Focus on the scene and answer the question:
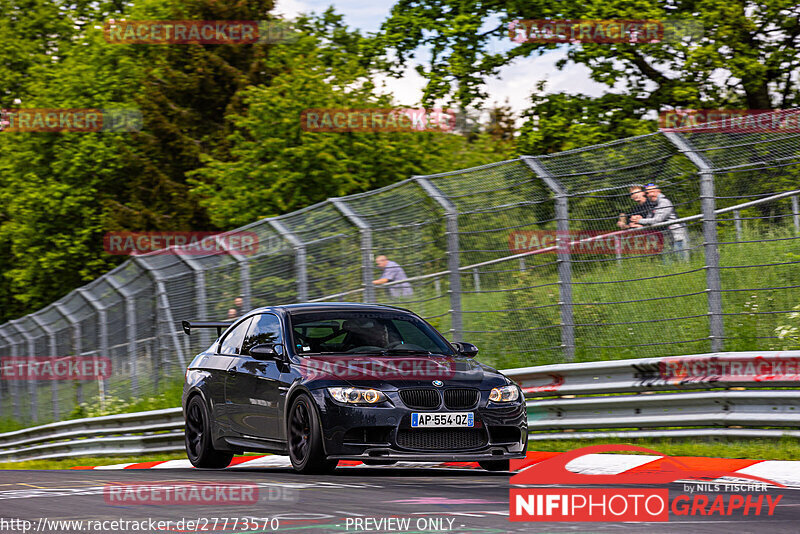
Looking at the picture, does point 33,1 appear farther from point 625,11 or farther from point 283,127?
point 625,11

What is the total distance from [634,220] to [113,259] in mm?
40552

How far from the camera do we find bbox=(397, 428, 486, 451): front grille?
938 cm

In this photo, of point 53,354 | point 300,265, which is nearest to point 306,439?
point 300,265

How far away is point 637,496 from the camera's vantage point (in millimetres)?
7355

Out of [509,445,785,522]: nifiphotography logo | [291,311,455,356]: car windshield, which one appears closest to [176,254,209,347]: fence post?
[291,311,455,356]: car windshield

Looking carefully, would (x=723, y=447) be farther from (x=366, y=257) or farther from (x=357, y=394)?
(x=366, y=257)

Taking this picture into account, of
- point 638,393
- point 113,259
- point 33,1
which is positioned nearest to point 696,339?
point 638,393

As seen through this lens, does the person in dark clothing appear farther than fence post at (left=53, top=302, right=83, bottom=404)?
No

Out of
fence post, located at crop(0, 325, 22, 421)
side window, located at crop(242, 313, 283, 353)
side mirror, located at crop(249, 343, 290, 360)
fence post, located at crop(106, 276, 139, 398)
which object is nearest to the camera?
side mirror, located at crop(249, 343, 290, 360)

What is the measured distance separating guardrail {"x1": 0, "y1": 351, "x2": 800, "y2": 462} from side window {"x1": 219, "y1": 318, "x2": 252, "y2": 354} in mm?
2482

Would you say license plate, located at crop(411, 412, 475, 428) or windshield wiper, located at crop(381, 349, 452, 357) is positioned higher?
windshield wiper, located at crop(381, 349, 452, 357)

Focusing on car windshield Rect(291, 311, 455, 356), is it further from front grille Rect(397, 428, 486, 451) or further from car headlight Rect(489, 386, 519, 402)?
front grille Rect(397, 428, 486, 451)

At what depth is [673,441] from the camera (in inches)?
410

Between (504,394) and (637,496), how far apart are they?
2.52m
